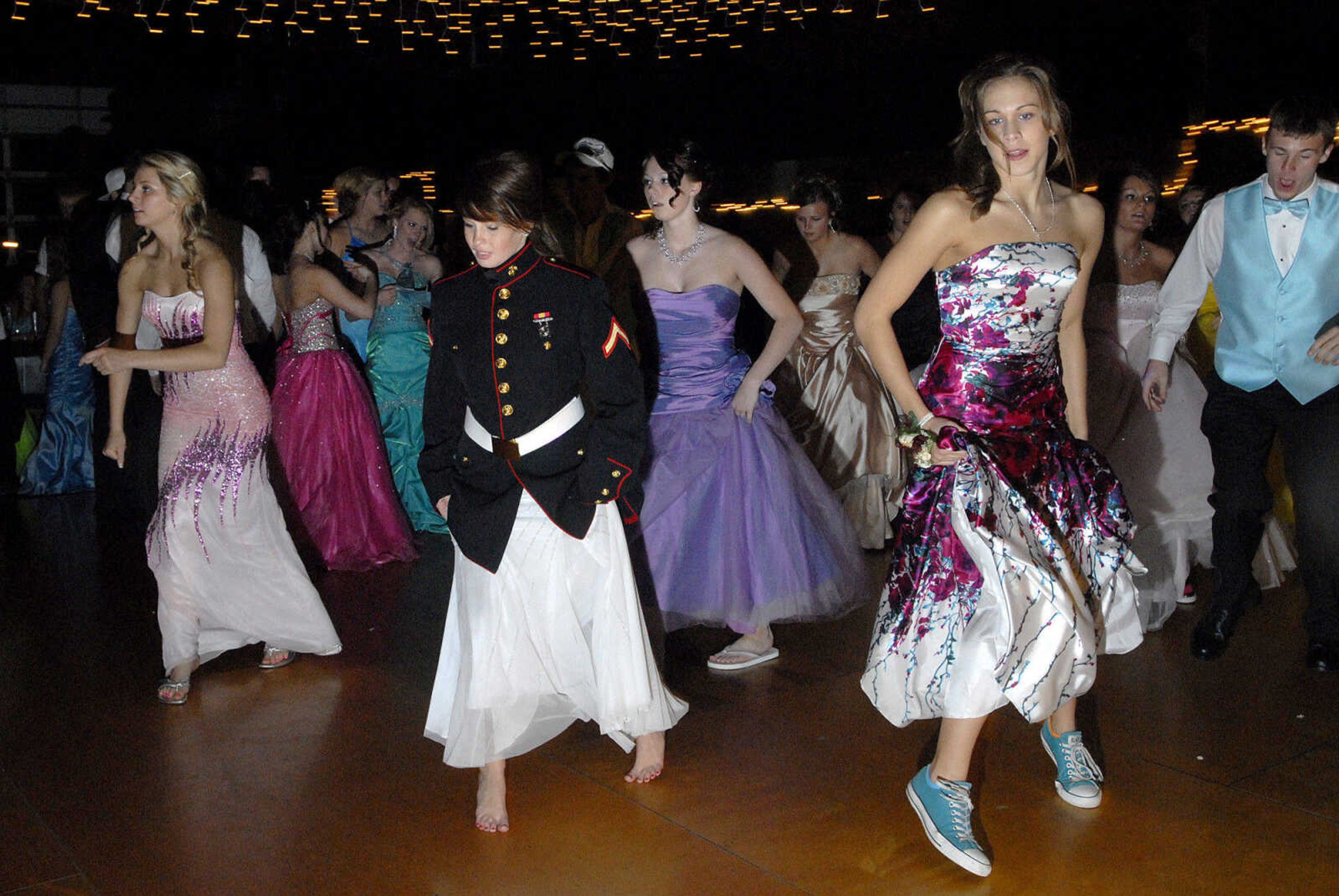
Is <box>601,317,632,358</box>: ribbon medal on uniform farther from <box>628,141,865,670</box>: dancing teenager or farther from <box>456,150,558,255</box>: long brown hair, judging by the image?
<box>628,141,865,670</box>: dancing teenager

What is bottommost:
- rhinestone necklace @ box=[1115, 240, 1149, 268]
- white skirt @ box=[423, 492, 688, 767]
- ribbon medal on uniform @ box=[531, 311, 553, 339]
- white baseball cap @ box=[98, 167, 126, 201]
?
white skirt @ box=[423, 492, 688, 767]

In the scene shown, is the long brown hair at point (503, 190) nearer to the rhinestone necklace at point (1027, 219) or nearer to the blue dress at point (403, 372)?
the rhinestone necklace at point (1027, 219)

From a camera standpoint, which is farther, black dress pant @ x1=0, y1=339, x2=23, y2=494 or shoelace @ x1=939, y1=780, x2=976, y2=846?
black dress pant @ x1=0, y1=339, x2=23, y2=494

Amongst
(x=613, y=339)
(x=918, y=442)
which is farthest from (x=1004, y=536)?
(x=613, y=339)


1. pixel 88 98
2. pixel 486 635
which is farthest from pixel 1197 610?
pixel 88 98

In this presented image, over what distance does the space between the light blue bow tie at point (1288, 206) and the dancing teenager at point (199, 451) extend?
3062 millimetres

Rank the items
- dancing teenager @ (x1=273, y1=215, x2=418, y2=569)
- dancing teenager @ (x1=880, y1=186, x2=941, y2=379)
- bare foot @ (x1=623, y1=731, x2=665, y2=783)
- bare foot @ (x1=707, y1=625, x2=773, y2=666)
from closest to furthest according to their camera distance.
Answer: bare foot @ (x1=623, y1=731, x2=665, y2=783), bare foot @ (x1=707, y1=625, x2=773, y2=666), dancing teenager @ (x1=273, y1=215, x2=418, y2=569), dancing teenager @ (x1=880, y1=186, x2=941, y2=379)

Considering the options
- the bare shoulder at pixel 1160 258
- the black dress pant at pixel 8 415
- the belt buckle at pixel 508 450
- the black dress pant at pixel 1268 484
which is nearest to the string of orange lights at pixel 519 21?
the black dress pant at pixel 8 415

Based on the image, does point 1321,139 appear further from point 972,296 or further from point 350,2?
point 350,2

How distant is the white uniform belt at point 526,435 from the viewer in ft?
9.00

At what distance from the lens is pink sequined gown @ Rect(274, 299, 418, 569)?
17.7ft

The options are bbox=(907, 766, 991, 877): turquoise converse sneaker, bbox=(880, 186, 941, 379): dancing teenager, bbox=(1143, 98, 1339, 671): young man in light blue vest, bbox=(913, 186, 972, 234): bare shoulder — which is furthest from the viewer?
bbox=(880, 186, 941, 379): dancing teenager

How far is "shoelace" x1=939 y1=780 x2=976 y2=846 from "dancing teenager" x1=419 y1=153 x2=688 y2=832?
70 centimetres

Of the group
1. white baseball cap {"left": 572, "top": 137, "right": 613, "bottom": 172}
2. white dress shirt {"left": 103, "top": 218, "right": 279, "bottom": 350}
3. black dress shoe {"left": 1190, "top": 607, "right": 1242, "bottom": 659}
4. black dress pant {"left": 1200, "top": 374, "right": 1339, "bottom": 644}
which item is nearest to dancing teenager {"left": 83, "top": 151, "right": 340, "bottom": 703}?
white dress shirt {"left": 103, "top": 218, "right": 279, "bottom": 350}
